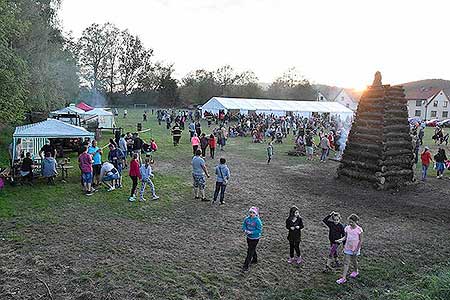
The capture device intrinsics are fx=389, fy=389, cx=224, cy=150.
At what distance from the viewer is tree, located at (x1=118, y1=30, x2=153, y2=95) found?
6444 centimetres

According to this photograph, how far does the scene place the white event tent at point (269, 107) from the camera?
42906 millimetres

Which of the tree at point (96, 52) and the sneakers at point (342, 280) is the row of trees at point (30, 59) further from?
the tree at point (96, 52)

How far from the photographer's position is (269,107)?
44.5 metres

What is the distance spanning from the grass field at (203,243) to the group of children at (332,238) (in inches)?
9.0

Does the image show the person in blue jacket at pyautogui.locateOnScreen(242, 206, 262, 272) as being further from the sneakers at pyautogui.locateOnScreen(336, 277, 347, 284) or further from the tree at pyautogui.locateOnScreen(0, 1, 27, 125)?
the tree at pyautogui.locateOnScreen(0, 1, 27, 125)

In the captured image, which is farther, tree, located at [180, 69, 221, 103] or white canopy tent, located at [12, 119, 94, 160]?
tree, located at [180, 69, 221, 103]

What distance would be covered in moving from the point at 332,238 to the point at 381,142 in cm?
836

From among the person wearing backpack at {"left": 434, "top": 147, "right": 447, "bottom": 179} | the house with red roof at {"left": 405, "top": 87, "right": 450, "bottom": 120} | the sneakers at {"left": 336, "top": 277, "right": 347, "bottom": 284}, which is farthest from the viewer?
the house with red roof at {"left": 405, "top": 87, "right": 450, "bottom": 120}

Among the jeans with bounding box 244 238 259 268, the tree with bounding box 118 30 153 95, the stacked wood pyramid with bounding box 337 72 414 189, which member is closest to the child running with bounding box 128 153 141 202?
the jeans with bounding box 244 238 259 268

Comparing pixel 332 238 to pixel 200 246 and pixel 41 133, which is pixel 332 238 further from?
pixel 41 133

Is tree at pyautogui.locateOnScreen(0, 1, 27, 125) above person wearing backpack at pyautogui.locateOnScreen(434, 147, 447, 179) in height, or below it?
above

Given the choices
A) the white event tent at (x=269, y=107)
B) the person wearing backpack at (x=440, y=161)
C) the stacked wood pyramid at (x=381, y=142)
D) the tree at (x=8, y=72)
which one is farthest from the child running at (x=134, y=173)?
the white event tent at (x=269, y=107)

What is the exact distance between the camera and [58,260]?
290 inches

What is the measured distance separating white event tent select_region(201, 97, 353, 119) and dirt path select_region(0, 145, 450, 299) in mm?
30154
